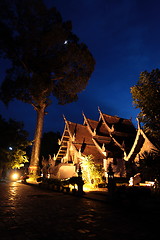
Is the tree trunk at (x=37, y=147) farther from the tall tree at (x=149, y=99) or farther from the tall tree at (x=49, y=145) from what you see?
the tall tree at (x=49, y=145)

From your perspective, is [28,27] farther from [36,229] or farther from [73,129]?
[36,229]

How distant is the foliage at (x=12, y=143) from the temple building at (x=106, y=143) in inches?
225

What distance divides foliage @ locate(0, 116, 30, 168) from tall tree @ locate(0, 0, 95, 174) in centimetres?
326

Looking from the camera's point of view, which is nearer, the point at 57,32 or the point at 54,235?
the point at 54,235

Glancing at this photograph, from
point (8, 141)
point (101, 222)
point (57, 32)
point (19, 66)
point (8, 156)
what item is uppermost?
point (57, 32)

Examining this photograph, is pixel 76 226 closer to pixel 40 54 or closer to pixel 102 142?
pixel 102 142

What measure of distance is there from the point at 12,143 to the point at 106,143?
1428cm

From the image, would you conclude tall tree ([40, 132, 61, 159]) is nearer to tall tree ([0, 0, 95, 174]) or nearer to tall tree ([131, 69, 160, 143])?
tall tree ([0, 0, 95, 174])

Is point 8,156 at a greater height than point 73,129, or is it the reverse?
point 73,129

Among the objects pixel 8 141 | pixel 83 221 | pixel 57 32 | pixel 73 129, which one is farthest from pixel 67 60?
pixel 83 221

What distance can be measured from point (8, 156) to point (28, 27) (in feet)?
61.1

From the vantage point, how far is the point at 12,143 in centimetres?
2522

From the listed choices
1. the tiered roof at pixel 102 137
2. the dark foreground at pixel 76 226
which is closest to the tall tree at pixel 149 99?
the tiered roof at pixel 102 137

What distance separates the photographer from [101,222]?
4941 millimetres
